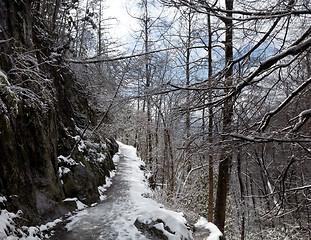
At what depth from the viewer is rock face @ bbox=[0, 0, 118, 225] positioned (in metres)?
3.76

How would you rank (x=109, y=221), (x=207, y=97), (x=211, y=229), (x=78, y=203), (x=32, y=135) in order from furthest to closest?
(x=78, y=203) < (x=109, y=221) < (x=211, y=229) < (x=32, y=135) < (x=207, y=97)

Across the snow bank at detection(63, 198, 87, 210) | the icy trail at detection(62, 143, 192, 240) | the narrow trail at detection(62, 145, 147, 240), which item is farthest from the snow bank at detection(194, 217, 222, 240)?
the snow bank at detection(63, 198, 87, 210)

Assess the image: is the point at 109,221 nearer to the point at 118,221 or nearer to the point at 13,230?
the point at 118,221

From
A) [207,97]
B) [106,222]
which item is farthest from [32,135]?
[207,97]

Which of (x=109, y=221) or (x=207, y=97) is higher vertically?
(x=207, y=97)

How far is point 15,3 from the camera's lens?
18.3 feet

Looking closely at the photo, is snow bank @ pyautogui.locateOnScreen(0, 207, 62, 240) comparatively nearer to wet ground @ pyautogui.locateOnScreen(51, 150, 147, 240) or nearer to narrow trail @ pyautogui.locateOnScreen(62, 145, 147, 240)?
wet ground @ pyautogui.locateOnScreen(51, 150, 147, 240)

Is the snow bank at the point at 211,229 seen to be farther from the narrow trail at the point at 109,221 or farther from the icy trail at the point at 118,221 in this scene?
the narrow trail at the point at 109,221

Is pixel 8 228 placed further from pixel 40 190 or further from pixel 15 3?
pixel 15 3

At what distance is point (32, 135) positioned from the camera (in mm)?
5273

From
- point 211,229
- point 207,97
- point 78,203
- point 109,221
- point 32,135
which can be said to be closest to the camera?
point 207,97

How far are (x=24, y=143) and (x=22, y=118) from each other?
1.91 feet

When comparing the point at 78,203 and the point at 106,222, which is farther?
the point at 78,203

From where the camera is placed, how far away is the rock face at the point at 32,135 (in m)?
3.76
